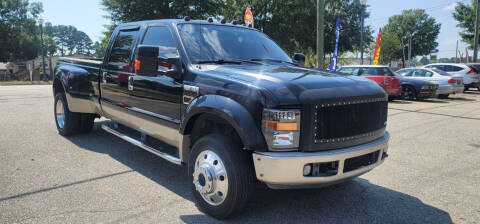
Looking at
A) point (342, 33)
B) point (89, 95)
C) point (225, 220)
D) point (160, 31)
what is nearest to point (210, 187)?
point (225, 220)

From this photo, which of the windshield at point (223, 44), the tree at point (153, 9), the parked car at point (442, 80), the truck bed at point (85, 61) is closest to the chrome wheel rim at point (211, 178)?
the windshield at point (223, 44)

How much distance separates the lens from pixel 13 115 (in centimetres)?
914

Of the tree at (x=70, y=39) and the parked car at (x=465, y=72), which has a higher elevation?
the tree at (x=70, y=39)

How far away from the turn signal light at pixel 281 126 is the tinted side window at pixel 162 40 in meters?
1.64

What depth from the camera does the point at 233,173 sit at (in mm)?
2979

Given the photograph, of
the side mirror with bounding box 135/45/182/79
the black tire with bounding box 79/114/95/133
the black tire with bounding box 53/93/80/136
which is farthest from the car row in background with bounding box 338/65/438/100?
the side mirror with bounding box 135/45/182/79

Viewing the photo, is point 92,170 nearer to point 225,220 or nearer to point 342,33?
point 225,220

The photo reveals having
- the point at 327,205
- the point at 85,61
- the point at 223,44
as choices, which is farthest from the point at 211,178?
the point at 85,61

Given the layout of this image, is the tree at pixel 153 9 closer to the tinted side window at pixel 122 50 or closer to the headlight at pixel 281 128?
the tinted side window at pixel 122 50

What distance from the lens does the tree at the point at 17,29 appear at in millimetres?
55625

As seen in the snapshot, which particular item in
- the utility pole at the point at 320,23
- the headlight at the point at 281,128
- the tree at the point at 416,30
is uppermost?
the tree at the point at 416,30

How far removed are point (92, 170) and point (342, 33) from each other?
155 ft

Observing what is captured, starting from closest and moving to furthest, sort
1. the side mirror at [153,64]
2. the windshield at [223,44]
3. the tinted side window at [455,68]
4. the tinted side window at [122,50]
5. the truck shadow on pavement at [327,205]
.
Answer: the truck shadow on pavement at [327,205], the side mirror at [153,64], the windshield at [223,44], the tinted side window at [122,50], the tinted side window at [455,68]

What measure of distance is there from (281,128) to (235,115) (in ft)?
1.28
